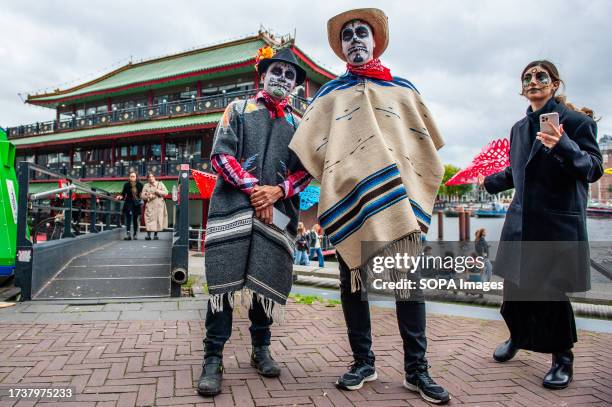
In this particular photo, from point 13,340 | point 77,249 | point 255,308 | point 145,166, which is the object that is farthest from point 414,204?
point 145,166

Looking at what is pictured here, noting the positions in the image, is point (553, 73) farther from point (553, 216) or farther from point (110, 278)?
point (110, 278)

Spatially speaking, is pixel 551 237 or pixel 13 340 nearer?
pixel 551 237

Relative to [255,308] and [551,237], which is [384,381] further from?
[551,237]

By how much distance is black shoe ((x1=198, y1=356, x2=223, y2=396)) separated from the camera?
2281 mm

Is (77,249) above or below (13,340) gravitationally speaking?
above

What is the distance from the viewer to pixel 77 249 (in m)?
6.77

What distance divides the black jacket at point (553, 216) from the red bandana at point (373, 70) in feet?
3.65

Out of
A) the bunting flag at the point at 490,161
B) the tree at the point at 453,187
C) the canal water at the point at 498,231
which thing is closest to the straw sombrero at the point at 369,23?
the bunting flag at the point at 490,161

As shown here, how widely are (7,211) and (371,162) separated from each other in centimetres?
550

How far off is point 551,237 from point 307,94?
21.0m

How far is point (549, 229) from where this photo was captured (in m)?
2.65

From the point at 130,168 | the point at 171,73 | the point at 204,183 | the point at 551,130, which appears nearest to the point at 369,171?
the point at 551,130

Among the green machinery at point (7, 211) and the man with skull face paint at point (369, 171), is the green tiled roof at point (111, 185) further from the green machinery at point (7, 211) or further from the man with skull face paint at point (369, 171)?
the man with skull face paint at point (369, 171)

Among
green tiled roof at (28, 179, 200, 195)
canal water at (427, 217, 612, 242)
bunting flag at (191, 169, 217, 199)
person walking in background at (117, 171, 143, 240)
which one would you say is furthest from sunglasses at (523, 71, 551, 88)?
canal water at (427, 217, 612, 242)
